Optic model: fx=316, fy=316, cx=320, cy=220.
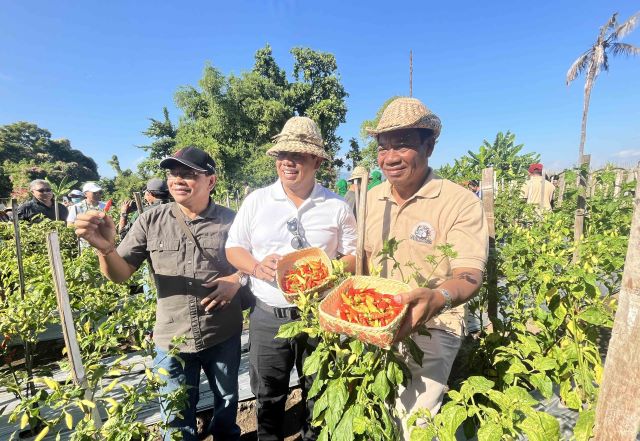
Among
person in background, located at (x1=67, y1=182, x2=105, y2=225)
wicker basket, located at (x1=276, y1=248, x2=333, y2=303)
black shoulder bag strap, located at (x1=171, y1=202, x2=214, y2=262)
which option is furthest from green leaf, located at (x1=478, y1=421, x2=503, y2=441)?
person in background, located at (x1=67, y1=182, x2=105, y2=225)

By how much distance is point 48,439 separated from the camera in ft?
7.90

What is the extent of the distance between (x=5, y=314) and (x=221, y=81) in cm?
2906

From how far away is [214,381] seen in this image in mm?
2215

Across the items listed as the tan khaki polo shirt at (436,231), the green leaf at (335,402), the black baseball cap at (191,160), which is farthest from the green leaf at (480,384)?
the black baseball cap at (191,160)

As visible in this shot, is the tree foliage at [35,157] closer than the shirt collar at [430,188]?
No

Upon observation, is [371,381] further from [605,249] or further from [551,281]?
[605,249]

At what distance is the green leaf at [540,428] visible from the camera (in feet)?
3.62

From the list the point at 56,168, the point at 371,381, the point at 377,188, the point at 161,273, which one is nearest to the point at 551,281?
the point at 377,188

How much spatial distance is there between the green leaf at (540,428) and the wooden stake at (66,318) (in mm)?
1603

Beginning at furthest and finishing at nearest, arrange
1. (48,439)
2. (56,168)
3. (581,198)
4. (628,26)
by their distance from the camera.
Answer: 1. (56,168)
2. (628,26)
3. (581,198)
4. (48,439)

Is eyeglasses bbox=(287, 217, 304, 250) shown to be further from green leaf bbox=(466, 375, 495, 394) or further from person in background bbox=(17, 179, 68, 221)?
person in background bbox=(17, 179, 68, 221)

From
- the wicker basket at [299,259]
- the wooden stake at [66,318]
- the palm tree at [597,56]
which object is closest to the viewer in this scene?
the wooden stake at [66,318]

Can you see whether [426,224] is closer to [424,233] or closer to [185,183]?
[424,233]

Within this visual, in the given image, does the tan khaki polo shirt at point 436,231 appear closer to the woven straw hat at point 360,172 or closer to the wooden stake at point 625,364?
the woven straw hat at point 360,172
